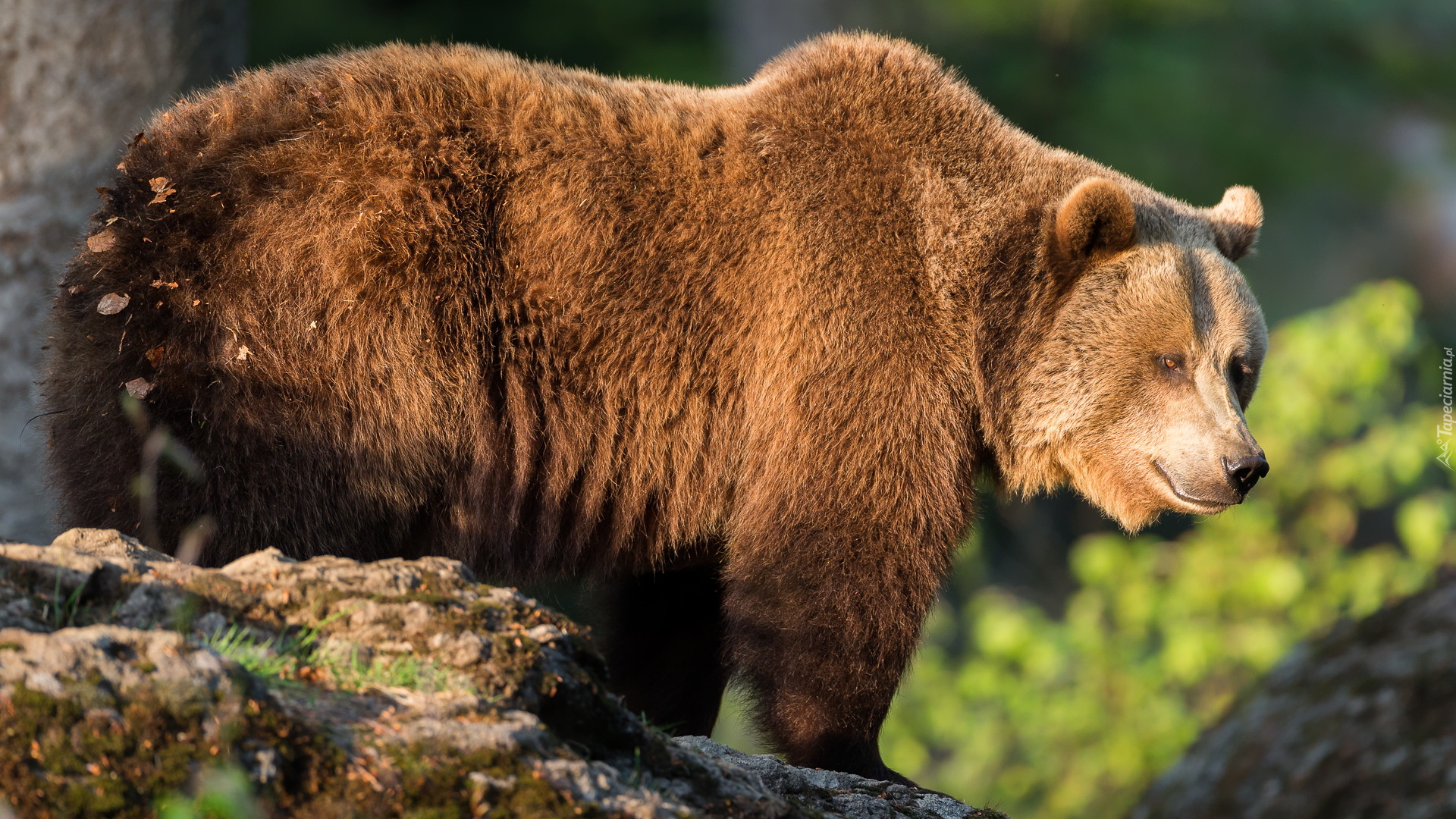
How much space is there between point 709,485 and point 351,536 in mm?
1170

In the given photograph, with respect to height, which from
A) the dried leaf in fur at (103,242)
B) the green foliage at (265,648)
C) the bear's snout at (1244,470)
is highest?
the dried leaf in fur at (103,242)

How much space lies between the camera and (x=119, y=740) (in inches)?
74.6

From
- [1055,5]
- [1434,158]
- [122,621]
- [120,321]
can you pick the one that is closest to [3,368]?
[120,321]

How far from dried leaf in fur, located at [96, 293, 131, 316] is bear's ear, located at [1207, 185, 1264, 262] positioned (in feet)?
12.4

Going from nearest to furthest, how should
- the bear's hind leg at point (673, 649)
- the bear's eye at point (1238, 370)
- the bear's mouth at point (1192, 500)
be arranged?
the bear's mouth at point (1192, 500) < the bear's eye at point (1238, 370) < the bear's hind leg at point (673, 649)

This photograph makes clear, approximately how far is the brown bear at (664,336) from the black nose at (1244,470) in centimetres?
1

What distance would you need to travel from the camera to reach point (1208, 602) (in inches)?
349

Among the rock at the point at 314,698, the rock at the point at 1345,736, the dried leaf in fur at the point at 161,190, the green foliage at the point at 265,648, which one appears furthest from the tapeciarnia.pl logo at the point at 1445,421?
the green foliage at the point at 265,648

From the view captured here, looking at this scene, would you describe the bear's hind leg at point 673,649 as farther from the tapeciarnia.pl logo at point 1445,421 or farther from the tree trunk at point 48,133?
the tapeciarnia.pl logo at point 1445,421

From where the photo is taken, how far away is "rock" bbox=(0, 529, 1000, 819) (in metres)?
1.90

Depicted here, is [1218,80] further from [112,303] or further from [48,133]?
[112,303]

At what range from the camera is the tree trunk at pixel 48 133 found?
5.11 m

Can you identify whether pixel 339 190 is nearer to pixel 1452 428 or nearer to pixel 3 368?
pixel 3 368

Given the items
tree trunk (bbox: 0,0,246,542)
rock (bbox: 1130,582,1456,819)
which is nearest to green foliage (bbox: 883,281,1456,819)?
rock (bbox: 1130,582,1456,819)
